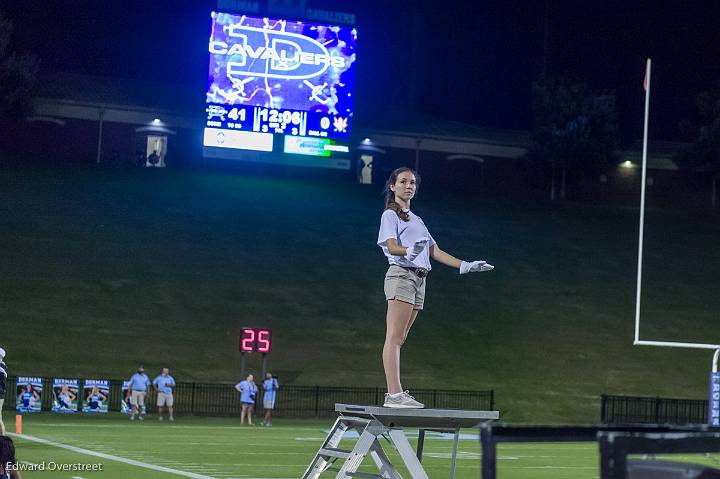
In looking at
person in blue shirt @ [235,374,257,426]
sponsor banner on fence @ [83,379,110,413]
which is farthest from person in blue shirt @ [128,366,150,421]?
person in blue shirt @ [235,374,257,426]

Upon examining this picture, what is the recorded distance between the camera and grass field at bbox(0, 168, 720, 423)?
3319cm

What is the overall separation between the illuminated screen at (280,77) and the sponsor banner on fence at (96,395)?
23.9 m

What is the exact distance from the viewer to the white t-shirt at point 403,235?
756 centimetres

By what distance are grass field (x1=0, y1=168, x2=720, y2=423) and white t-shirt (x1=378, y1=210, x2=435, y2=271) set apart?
24732mm

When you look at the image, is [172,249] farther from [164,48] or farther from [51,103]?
[164,48]

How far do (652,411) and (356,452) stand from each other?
86.7 feet

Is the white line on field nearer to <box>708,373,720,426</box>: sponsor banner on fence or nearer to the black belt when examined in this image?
the black belt

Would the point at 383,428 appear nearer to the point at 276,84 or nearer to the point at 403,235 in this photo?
the point at 403,235

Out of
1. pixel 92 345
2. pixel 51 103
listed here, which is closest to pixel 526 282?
pixel 92 345

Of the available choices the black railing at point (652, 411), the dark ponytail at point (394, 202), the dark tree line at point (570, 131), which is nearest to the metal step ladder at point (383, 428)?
the dark ponytail at point (394, 202)

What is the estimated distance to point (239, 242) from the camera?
42000 mm

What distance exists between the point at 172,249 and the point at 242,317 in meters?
6.19

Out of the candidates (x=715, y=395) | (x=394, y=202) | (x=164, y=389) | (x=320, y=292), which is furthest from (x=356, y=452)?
(x=320, y=292)

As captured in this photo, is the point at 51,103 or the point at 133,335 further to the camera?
the point at 51,103
